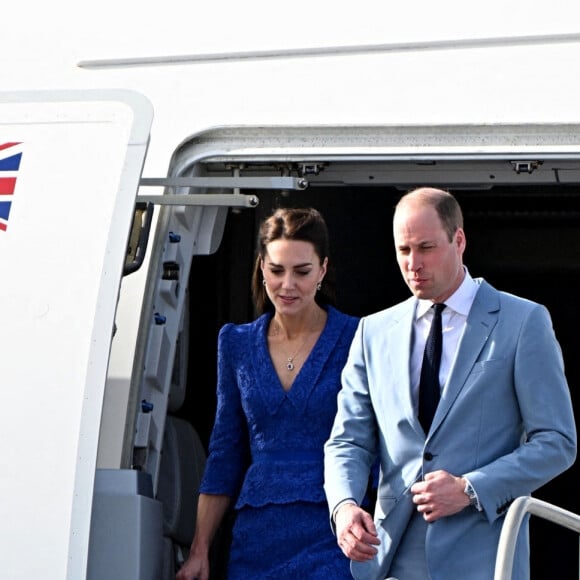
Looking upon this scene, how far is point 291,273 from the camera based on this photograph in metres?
3.79

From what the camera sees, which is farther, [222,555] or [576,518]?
[222,555]

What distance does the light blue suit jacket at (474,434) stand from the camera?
328 centimetres

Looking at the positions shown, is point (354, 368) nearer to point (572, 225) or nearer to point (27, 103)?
point (27, 103)

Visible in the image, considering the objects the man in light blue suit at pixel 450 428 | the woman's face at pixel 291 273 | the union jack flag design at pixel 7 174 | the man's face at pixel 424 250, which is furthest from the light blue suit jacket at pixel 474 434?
the union jack flag design at pixel 7 174

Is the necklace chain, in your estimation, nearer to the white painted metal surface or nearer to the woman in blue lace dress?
the woman in blue lace dress

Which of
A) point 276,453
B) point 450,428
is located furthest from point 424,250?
point 276,453

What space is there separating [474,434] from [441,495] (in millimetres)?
200

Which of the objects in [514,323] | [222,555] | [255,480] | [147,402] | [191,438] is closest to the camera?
[514,323]

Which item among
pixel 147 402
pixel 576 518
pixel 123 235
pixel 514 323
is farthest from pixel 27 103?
pixel 576 518

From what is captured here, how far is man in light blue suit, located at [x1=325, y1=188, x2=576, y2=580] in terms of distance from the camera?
326cm

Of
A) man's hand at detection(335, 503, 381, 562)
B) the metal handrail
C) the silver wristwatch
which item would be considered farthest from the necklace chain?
the metal handrail

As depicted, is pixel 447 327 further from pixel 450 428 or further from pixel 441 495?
pixel 441 495

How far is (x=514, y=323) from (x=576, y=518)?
1.64 feet

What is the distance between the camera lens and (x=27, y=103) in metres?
3.88
